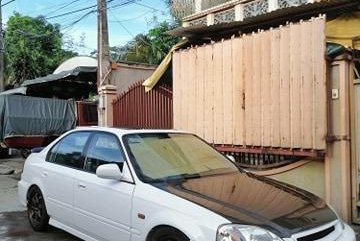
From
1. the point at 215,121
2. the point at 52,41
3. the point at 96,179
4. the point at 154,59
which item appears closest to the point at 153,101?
the point at 215,121

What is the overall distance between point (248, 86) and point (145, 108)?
3780 millimetres

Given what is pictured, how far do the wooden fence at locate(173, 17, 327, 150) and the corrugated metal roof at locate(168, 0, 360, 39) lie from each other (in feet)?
1.15

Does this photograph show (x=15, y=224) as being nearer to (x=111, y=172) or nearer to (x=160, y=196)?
(x=111, y=172)

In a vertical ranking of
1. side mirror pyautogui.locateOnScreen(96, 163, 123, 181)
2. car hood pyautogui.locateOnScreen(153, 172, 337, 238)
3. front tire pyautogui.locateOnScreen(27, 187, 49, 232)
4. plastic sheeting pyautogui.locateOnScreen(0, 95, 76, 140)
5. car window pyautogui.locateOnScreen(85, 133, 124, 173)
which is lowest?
front tire pyautogui.locateOnScreen(27, 187, 49, 232)

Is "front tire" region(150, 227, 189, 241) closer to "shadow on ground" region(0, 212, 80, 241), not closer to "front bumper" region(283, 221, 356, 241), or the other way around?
"front bumper" region(283, 221, 356, 241)

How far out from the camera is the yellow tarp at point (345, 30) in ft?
23.7

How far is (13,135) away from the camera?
15469 mm

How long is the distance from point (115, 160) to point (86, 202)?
643 millimetres

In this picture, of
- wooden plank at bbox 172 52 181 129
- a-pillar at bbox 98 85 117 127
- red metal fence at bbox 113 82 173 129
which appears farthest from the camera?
a-pillar at bbox 98 85 117 127

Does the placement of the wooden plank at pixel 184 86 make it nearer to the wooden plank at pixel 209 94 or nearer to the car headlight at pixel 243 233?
the wooden plank at pixel 209 94

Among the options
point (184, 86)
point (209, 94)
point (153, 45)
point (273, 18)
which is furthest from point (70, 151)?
point (153, 45)

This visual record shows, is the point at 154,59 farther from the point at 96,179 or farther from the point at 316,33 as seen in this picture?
the point at 96,179

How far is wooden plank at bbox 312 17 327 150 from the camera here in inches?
267

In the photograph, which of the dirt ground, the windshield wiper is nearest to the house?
the dirt ground
